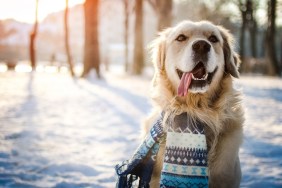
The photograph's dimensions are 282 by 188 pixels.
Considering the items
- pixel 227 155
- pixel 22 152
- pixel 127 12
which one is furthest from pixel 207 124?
pixel 127 12

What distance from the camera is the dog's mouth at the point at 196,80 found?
2.99m

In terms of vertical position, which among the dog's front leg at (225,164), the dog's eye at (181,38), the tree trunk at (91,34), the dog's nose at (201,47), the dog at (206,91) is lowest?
the dog's front leg at (225,164)

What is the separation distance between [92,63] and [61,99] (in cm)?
677

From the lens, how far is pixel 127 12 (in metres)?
25.8

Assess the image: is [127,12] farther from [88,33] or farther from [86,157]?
[86,157]

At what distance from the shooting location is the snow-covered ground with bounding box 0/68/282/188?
3896 mm

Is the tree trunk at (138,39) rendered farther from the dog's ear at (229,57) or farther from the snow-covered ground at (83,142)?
the dog's ear at (229,57)

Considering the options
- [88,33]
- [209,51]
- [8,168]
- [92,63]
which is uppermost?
[88,33]

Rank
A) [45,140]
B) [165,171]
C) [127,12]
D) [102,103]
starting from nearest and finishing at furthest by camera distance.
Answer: [165,171] → [45,140] → [102,103] → [127,12]

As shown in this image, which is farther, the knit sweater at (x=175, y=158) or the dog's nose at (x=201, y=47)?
the dog's nose at (x=201, y=47)

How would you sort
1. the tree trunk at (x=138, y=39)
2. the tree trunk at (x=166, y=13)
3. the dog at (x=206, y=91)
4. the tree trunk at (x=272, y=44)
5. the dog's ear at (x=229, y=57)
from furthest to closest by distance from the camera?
the tree trunk at (x=272, y=44) → the tree trunk at (x=138, y=39) → the tree trunk at (x=166, y=13) → the dog's ear at (x=229, y=57) → the dog at (x=206, y=91)

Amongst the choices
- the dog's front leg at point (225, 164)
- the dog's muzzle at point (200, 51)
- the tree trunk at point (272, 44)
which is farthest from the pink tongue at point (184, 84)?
the tree trunk at point (272, 44)

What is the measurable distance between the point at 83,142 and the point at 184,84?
9.02 feet

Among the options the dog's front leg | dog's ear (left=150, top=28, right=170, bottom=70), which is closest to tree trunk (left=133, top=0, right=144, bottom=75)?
dog's ear (left=150, top=28, right=170, bottom=70)
